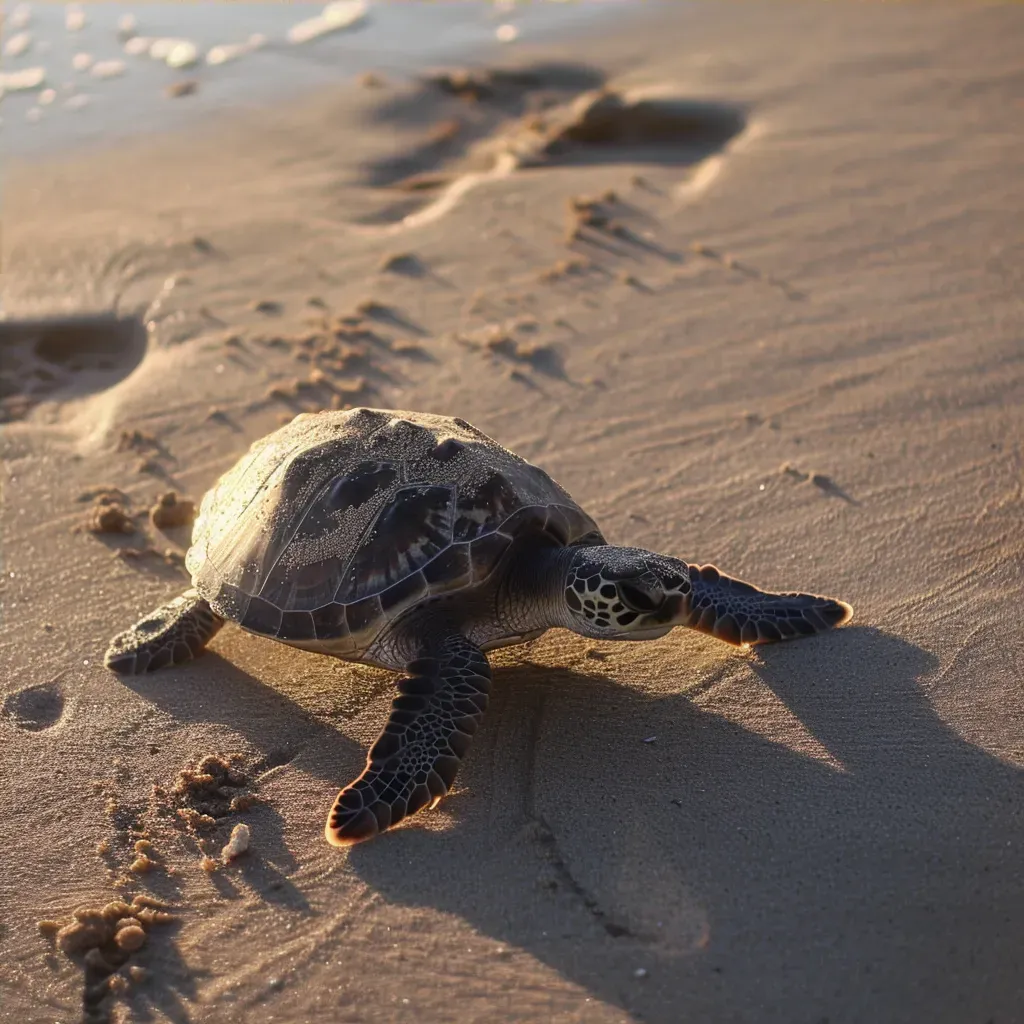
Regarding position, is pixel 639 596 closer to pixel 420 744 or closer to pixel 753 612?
pixel 753 612

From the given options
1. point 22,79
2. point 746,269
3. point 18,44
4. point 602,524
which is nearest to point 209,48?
point 22,79

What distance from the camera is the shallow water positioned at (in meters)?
9.33

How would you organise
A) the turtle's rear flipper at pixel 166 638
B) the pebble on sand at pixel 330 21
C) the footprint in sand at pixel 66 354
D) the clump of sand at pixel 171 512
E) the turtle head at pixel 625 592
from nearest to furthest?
the turtle head at pixel 625 592 < the turtle's rear flipper at pixel 166 638 < the clump of sand at pixel 171 512 < the footprint in sand at pixel 66 354 < the pebble on sand at pixel 330 21

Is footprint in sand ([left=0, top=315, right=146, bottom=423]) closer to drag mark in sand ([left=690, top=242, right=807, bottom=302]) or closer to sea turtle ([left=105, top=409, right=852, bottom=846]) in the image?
sea turtle ([left=105, top=409, right=852, bottom=846])

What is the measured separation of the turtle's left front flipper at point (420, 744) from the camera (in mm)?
3105

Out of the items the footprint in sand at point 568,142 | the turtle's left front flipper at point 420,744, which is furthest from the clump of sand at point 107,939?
the footprint in sand at point 568,142

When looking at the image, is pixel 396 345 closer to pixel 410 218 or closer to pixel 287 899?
pixel 410 218

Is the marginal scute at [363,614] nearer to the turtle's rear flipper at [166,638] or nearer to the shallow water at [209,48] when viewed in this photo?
the turtle's rear flipper at [166,638]

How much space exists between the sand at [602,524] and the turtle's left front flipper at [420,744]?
12 centimetres

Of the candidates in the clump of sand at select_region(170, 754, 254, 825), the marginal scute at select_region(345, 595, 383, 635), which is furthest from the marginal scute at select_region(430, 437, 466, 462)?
the clump of sand at select_region(170, 754, 254, 825)

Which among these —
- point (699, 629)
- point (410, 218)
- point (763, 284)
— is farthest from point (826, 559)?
point (410, 218)

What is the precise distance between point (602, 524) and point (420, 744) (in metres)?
1.63

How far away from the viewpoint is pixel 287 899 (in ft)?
9.75

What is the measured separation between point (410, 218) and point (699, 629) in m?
4.36
